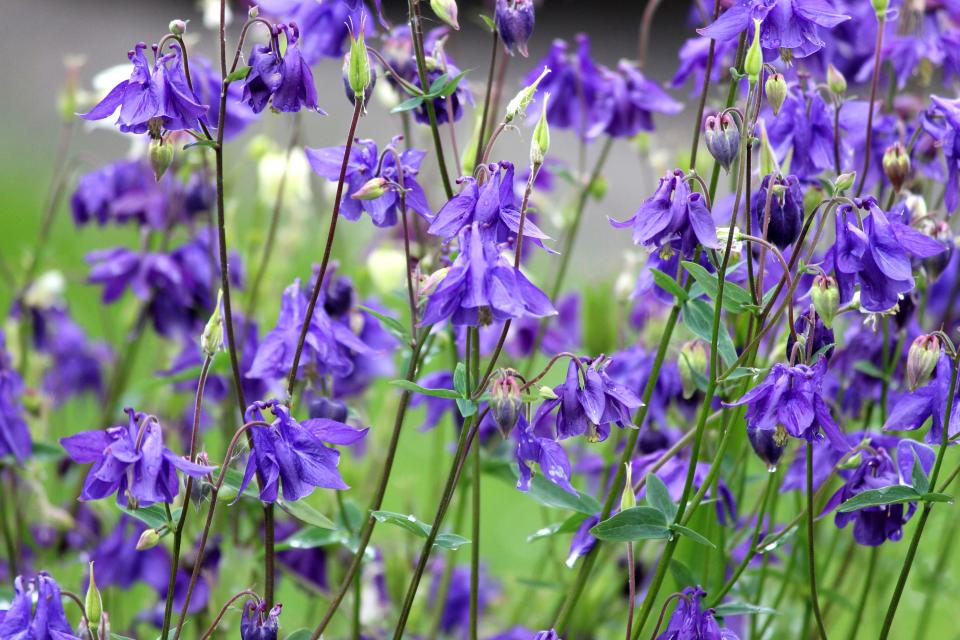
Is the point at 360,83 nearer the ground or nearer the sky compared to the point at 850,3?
nearer the ground

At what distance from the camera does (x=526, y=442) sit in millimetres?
1355

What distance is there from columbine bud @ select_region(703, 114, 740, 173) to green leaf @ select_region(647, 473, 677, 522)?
38 cm

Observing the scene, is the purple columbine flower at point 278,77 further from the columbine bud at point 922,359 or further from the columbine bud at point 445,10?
the columbine bud at point 922,359

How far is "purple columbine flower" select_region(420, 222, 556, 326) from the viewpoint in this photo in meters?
1.21

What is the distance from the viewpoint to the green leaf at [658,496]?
4.65 ft

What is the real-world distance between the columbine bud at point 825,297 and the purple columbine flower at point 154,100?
701mm

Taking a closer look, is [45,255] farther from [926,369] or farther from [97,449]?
[926,369]

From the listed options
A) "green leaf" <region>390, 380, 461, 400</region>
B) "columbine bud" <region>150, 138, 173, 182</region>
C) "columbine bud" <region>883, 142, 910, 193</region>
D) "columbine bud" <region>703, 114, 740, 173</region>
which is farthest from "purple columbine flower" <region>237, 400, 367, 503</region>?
"columbine bud" <region>883, 142, 910, 193</region>

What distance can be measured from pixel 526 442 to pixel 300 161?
1.10 meters

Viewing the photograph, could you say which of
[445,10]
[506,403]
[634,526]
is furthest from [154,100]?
[634,526]

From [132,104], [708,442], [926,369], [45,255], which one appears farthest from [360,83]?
[45,255]

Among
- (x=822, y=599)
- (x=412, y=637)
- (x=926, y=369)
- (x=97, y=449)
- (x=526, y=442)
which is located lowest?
(x=412, y=637)

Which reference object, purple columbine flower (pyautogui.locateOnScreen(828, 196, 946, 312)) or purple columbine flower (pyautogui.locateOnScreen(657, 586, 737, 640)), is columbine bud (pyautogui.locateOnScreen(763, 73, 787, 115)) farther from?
purple columbine flower (pyautogui.locateOnScreen(657, 586, 737, 640))

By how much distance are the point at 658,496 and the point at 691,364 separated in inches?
9.8
